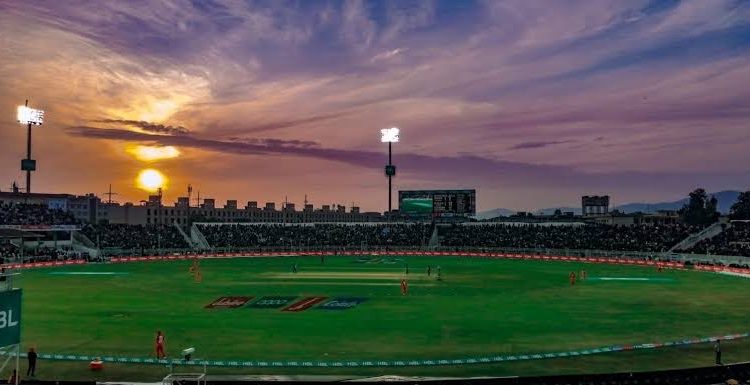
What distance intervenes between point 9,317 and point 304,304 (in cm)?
2637

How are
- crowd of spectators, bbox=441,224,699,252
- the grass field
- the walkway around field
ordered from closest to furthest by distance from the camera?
1. the walkway around field
2. the grass field
3. crowd of spectators, bbox=441,224,699,252

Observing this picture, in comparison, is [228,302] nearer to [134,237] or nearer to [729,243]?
[729,243]

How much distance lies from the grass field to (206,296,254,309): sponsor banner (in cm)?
108

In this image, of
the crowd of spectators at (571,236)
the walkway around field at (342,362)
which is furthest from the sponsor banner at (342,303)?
the crowd of spectators at (571,236)

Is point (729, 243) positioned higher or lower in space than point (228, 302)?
higher

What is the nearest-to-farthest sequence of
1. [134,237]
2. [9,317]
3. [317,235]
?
[9,317] < [134,237] < [317,235]

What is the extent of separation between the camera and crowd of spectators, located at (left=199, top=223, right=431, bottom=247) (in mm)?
117125

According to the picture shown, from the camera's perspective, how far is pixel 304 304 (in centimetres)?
4234

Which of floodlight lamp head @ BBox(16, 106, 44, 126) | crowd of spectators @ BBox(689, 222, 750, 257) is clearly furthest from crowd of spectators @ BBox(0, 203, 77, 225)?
crowd of spectators @ BBox(689, 222, 750, 257)

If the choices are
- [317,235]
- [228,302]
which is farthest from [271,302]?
[317,235]

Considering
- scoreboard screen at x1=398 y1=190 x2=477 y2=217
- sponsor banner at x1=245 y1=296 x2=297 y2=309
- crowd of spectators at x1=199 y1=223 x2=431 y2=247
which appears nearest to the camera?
sponsor banner at x1=245 y1=296 x2=297 y2=309

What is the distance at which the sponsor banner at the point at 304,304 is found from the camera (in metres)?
40.5

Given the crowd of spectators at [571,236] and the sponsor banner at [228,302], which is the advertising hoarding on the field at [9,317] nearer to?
the sponsor banner at [228,302]

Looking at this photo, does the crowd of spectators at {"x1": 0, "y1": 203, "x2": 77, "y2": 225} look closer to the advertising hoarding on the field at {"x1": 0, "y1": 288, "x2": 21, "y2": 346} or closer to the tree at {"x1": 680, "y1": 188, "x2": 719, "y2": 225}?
the advertising hoarding on the field at {"x1": 0, "y1": 288, "x2": 21, "y2": 346}
